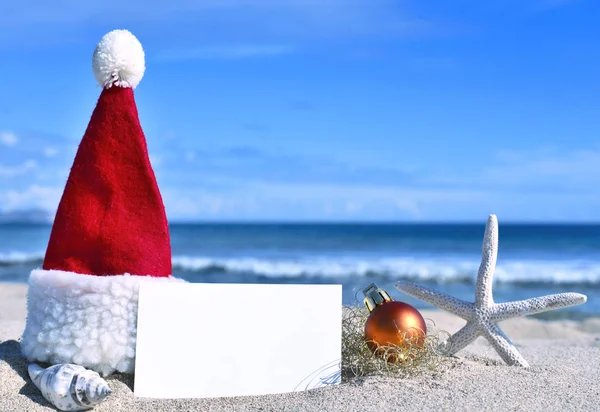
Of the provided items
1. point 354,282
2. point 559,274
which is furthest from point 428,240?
point 354,282

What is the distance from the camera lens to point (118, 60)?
2.87 m

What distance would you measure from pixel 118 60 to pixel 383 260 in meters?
17.8

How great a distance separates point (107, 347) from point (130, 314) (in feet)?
0.53

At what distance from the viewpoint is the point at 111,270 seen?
2.80 meters

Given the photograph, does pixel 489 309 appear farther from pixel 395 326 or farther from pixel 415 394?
pixel 415 394

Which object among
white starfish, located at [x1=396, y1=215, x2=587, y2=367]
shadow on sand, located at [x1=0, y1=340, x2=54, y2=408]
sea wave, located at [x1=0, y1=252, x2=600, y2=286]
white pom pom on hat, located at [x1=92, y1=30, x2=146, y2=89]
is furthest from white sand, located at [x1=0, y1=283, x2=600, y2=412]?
sea wave, located at [x1=0, y1=252, x2=600, y2=286]

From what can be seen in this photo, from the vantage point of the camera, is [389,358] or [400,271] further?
[400,271]

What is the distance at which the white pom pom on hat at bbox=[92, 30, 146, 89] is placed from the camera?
2.86 metres

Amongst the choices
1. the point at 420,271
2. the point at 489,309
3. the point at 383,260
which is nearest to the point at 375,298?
the point at 489,309

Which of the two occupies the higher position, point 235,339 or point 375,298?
point 375,298

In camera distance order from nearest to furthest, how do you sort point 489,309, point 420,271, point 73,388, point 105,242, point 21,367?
point 73,388, point 105,242, point 21,367, point 489,309, point 420,271

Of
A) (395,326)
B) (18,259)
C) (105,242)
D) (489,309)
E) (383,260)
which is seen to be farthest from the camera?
(383,260)

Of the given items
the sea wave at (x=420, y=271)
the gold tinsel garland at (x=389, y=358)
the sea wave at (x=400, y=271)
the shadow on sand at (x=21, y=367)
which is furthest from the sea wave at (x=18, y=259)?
the gold tinsel garland at (x=389, y=358)

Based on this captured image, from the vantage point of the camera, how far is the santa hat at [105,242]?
2.71 m
